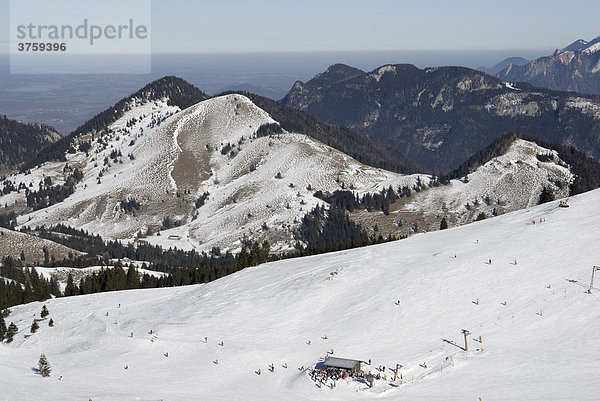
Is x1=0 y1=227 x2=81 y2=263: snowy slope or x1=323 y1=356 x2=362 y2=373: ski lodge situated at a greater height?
x1=323 y1=356 x2=362 y2=373: ski lodge

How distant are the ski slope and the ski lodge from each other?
1924 mm

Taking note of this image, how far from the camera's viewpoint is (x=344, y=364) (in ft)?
179

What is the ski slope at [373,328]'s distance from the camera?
5231 centimetres

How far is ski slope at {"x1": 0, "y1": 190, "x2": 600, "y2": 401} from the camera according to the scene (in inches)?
2060

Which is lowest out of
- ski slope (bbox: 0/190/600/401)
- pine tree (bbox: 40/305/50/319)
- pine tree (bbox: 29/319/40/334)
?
pine tree (bbox: 40/305/50/319)

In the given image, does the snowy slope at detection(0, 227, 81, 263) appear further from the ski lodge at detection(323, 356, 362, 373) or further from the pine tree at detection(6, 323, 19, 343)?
the ski lodge at detection(323, 356, 362, 373)

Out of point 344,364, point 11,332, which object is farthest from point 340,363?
point 11,332

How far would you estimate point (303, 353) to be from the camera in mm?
63344

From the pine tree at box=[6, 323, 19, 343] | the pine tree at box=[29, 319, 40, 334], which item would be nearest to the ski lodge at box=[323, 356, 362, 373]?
the pine tree at box=[29, 319, 40, 334]

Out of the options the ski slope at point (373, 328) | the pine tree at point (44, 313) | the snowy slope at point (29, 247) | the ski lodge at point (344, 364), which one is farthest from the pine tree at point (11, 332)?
the snowy slope at point (29, 247)

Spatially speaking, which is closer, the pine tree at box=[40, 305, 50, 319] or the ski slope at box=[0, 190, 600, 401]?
the ski slope at box=[0, 190, 600, 401]

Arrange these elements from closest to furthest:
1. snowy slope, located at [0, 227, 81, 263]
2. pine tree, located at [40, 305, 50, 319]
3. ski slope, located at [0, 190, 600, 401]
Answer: ski slope, located at [0, 190, 600, 401] → pine tree, located at [40, 305, 50, 319] → snowy slope, located at [0, 227, 81, 263]

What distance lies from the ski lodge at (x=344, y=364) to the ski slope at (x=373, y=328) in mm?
1924

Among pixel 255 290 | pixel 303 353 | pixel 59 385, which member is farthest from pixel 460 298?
pixel 59 385
